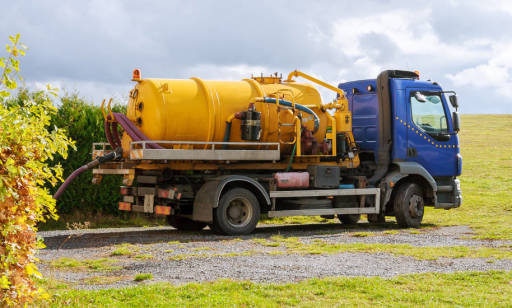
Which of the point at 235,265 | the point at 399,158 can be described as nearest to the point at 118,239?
the point at 235,265

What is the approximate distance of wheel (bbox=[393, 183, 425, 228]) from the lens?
51.6 feet

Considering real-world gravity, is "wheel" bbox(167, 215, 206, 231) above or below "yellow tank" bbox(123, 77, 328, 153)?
below

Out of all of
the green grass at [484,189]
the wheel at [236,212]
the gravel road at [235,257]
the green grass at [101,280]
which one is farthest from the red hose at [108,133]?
the green grass at [101,280]

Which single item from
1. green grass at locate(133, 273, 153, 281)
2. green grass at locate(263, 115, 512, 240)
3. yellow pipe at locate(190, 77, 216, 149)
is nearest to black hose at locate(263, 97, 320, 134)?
yellow pipe at locate(190, 77, 216, 149)

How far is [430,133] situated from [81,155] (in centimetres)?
857

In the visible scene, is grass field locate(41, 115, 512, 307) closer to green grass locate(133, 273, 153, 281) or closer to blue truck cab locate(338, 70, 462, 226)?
green grass locate(133, 273, 153, 281)

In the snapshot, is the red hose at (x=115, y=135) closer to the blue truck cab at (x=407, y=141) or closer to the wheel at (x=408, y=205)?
the blue truck cab at (x=407, y=141)

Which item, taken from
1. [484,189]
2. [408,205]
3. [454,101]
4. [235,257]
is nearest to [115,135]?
[235,257]

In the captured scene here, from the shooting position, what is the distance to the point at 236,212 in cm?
1369

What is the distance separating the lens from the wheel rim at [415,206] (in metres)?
15.8

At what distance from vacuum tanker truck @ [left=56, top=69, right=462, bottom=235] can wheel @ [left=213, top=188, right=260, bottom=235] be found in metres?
0.02

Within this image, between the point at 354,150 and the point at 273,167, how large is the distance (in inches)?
89.3

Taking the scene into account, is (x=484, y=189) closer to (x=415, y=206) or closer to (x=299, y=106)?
(x=415, y=206)

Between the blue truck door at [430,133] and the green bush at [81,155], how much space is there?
7547 millimetres
